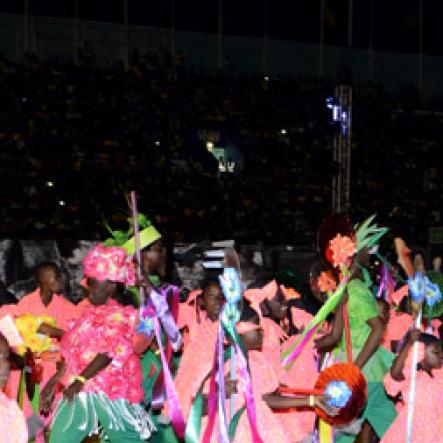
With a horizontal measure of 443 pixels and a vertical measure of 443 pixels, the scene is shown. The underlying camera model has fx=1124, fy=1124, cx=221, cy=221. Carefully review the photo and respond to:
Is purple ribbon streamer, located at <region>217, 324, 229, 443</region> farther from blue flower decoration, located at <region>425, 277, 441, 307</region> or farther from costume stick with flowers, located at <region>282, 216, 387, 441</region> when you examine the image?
blue flower decoration, located at <region>425, 277, 441, 307</region>

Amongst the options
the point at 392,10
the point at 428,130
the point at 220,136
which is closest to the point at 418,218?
the point at 428,130

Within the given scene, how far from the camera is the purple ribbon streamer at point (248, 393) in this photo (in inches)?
236

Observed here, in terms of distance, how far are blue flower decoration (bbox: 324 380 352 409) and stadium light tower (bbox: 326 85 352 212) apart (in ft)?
40.0

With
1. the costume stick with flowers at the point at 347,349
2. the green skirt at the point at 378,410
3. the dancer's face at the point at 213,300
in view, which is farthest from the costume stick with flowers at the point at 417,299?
the dancer's face at the point at 213,300

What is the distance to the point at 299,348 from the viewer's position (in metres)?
7.48

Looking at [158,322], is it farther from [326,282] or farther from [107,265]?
[326,282]

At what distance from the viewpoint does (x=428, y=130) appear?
78.5 feet

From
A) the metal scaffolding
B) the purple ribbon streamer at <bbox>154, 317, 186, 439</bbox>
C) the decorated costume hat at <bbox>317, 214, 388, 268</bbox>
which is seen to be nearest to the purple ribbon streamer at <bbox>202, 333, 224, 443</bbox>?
the purple ribbon streamer at <bbox>154, 317, 186, 439</bbox>

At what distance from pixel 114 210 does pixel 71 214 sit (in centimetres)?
79

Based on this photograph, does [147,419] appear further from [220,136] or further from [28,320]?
[220,136]

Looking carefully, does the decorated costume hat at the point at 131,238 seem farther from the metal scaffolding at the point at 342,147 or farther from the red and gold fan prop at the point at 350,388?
the metal scaffolding at the point at 342,147

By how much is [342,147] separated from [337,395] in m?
13.0

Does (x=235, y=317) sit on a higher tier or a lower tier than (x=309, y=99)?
lower

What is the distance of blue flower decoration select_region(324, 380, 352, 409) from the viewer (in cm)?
587
